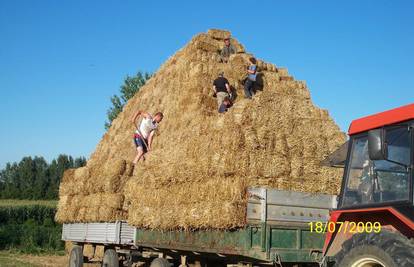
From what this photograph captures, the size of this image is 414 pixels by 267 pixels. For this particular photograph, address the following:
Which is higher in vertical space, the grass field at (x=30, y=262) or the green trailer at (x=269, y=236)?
the green trailer at (x=269, y=236)

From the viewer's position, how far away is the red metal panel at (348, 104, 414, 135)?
209 inches

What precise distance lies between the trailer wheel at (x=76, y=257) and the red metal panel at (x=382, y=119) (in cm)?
959

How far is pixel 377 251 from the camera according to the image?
198 inches

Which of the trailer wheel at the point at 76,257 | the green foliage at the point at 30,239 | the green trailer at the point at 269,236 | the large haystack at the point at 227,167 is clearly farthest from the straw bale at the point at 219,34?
the green foliage at the point at 30,239

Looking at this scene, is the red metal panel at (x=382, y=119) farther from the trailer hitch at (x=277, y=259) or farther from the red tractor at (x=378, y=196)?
the trailer hitch at (x=277, y=259)

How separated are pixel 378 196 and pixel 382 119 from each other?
0.78m

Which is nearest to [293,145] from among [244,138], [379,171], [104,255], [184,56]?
[244,138]

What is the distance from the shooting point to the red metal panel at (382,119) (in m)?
5.30

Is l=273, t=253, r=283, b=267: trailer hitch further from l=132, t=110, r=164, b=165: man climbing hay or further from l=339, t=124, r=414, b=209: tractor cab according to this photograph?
l=132, t=110, r=164, b=165: man climbing hay

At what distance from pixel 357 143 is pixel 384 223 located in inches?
39.1

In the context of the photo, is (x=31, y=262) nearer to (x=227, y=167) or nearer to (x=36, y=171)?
(x=227, y=167)

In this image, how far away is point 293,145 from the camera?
→ 8.65 metres

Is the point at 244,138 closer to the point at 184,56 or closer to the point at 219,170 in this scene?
the point at 219,170
